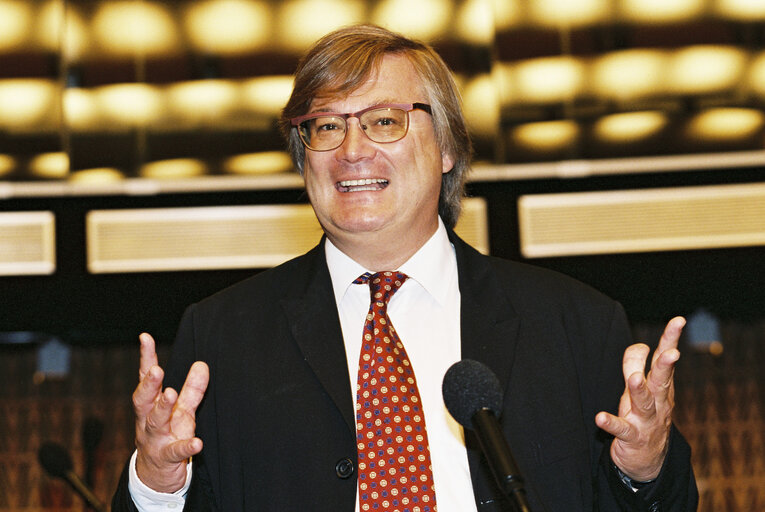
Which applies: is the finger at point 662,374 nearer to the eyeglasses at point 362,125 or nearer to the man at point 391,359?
the man at point 391,359

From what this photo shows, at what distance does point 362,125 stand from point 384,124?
0.05 m

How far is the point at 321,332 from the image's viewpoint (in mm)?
1919

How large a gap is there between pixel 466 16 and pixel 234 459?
2974mm

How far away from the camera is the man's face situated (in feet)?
6.50

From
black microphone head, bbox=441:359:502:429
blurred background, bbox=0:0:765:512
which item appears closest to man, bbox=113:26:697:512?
black microphone head, bbox=441:359:502:429

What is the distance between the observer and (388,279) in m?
2.00

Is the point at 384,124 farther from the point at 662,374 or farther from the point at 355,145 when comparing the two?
the point at 662,374

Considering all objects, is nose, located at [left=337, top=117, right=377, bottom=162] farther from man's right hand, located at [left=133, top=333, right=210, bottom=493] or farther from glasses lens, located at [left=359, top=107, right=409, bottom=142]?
man's right hand, located at [left=133, top=333, right=210, bottom=493]

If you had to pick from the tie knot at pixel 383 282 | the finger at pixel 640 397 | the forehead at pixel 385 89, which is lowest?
the finger at pixel 640 397

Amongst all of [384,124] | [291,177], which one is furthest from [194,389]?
[291,177]

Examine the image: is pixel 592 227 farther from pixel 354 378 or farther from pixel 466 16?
pixel 354 378

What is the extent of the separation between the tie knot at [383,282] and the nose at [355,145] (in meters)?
0.24

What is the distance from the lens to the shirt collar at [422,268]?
202 cm

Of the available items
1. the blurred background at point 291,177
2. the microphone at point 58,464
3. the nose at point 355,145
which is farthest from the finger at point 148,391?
the blurred background at point 291,177
